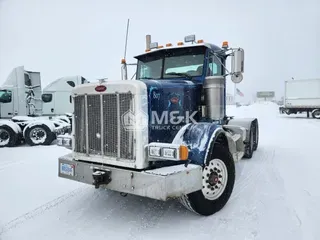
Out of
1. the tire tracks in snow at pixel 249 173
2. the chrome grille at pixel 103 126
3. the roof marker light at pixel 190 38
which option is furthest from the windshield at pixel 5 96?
the tire tracks in snow at pixel 249 173

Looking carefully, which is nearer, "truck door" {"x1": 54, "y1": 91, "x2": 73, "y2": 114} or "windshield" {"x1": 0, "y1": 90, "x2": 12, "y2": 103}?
"windshield" {"x1": 0, "y1": 90, "x2": 12, "y2": 103}

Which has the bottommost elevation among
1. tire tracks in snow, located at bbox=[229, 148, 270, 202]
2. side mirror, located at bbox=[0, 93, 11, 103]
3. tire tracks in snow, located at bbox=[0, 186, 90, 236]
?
tire tracks in snow, located at bbox=[0, 186, 90, 236]

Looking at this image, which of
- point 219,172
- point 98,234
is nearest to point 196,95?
point 219,172

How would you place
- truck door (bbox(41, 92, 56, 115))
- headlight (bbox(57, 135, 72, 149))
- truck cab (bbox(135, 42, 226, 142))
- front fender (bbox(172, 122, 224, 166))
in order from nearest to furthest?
1. front fender (bbox(172, 122, 224, 166))
2. truck cab (bbox(135, 42, 226, 142))
3. headlight (bbox(57, 135, 72, 149))
4. truck door (bbox(41, 92, 56, 115))

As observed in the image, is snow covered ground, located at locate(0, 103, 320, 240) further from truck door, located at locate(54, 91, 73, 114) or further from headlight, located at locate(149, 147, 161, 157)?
truck door, located at locate(54, 91, 73, 114)

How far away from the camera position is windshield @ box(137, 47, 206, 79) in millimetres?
4289

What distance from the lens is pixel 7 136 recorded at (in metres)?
9.80

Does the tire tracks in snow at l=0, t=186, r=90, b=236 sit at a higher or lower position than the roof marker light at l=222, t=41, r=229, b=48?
lower

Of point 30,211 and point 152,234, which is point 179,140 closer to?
point 152,234

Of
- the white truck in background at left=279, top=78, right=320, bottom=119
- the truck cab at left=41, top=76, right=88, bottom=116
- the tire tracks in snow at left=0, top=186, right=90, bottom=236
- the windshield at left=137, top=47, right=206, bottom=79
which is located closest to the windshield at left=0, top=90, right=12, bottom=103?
the truck cab at left=41, top=76, right=88, bottom=116

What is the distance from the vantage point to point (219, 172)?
145 inches

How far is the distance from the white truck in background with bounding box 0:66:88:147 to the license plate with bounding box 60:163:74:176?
6.12 meters

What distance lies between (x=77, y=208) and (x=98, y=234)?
0.93 metres

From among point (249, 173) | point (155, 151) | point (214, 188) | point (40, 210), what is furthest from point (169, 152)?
point (249, 173)
